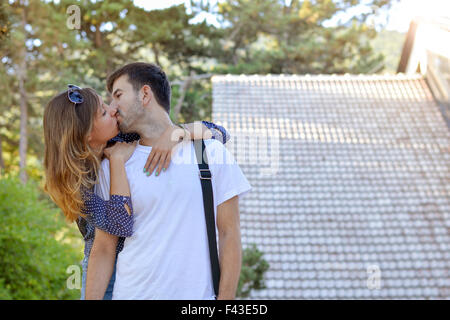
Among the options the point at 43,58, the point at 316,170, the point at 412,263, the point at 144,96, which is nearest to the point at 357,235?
the point at 412,263

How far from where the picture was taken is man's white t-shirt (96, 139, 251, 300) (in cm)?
166

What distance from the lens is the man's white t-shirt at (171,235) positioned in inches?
65.2

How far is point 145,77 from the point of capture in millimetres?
1912

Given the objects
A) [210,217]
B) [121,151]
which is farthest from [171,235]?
[121,151]

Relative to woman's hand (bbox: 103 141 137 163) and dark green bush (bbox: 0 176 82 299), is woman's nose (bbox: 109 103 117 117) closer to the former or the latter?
woman's hand (bbox: 103 141 137 163)

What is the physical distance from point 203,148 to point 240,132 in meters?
6.53

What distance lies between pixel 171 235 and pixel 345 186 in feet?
20.8

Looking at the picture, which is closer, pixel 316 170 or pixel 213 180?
pixel 213 180

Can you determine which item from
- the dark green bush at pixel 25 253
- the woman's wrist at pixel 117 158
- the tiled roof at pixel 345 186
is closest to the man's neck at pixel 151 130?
the woman's wrist at pixel 117 158

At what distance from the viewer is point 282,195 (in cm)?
767

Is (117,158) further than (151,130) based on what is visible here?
No

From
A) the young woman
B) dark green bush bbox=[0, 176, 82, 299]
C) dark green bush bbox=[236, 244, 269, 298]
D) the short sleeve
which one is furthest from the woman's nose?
dark green bush bbox=[236, 244, 269, 298]

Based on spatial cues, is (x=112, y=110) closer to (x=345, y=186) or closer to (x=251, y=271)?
(x=251, y=271)
